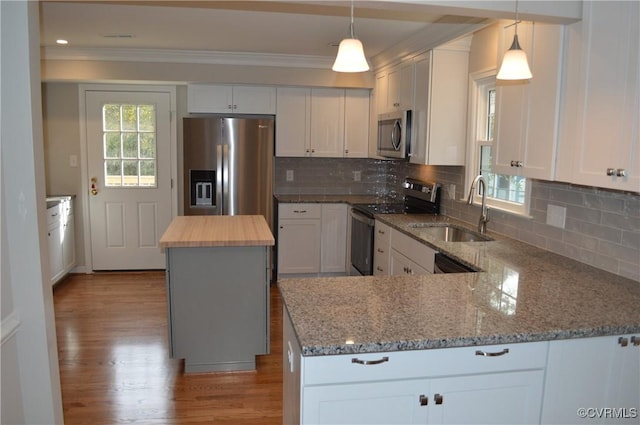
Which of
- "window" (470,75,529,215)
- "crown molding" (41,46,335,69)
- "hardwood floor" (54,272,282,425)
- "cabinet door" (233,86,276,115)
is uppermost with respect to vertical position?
"crown molding" (41,46,335,69)

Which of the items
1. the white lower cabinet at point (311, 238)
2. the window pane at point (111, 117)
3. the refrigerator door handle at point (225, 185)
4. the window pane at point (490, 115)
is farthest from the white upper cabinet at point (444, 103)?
the window pane at point (111, 117)

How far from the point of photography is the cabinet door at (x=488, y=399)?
170cm

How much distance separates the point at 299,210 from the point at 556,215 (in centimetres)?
280

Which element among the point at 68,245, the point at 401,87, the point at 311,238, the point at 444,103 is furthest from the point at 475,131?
the point at 68,245

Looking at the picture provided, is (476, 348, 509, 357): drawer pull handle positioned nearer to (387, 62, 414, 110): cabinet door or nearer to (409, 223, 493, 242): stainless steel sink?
(409, 223, 493, 242): stainless steel sink

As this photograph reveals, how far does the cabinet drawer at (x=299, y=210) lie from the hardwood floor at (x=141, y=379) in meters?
1.08

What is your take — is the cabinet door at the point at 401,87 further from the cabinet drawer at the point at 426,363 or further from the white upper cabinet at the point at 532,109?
the cabinet drawer at the point at 426,363

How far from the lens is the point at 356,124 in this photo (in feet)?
18.0

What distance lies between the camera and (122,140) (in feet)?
18.3

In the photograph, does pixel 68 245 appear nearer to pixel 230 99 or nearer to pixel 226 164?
pixel 226 164

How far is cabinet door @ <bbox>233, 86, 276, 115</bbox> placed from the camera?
5289 mm

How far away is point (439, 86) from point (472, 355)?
2571 mm

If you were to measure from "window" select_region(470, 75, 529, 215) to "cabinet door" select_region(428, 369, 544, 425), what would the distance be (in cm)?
175

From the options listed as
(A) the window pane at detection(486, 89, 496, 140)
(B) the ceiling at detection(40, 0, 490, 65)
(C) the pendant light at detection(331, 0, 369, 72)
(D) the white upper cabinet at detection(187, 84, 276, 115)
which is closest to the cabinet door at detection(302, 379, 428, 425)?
(C) the pendant light at detection(331, 0, 369, 72)
